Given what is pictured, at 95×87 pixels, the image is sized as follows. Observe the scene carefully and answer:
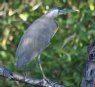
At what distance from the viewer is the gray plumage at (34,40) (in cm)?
305

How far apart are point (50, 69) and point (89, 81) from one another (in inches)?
57.6

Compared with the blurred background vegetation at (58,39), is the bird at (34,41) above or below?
above

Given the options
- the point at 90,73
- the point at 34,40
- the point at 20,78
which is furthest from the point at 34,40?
the point at 90,73

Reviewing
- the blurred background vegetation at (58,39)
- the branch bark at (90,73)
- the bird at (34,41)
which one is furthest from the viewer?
the blurred background vegetation at (58,39)

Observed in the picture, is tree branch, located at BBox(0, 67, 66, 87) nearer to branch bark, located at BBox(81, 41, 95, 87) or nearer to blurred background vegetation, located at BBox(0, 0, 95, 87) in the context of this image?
branch bark, located at BBox(81, 41, 95, 87)

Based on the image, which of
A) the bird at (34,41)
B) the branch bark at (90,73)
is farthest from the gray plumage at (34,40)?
Answer: the branch bark at (90,73)

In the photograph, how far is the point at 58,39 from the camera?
13.9 ft

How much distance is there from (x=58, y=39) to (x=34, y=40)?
3.37 feet

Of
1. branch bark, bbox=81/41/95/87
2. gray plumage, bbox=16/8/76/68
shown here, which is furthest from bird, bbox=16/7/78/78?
branch bark, bbox=81/41/95/87

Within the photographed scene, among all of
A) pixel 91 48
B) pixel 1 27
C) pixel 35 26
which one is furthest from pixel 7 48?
pixel 91 48

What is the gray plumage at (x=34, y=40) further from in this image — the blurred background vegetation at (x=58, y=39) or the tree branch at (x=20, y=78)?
the blurred background vegetation at (x=58, y=39)

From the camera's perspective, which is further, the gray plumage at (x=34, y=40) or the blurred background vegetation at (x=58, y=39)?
the blurred background vegetation at (x=58, y=39)

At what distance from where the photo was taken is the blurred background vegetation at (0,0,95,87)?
13.2 feet

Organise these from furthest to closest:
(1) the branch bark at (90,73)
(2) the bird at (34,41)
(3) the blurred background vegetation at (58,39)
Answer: (3) the blurred background vegetation at (58,39)
(2) the bird at (34,41)
(1) the branch bark at (90,73)
